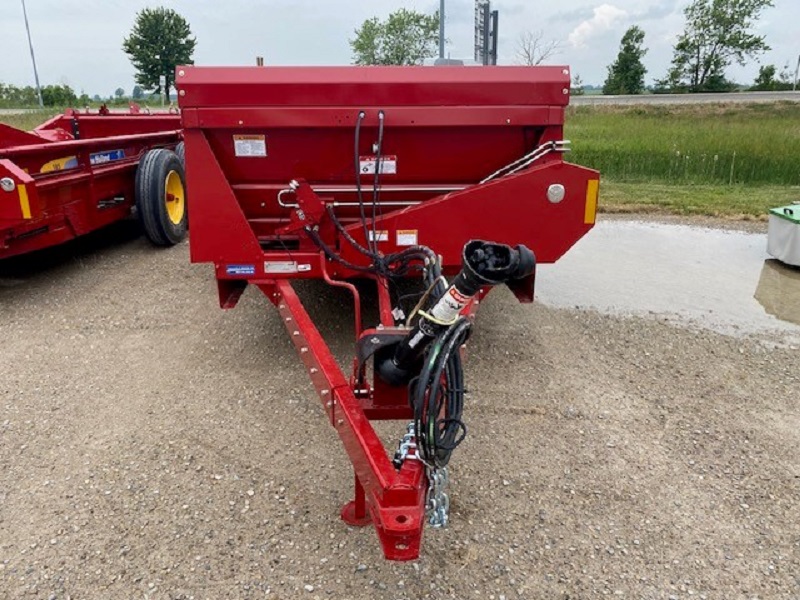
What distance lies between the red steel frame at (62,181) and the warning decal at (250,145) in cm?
170

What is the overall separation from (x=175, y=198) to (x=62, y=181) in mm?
1693

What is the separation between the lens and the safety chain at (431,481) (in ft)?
6.73

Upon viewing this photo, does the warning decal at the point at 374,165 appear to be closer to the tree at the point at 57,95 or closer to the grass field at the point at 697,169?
the grass field at the point at 697,169

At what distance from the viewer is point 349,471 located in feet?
9.62

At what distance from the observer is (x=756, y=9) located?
50.0 m

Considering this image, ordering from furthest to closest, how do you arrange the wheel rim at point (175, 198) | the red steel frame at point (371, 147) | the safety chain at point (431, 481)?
the wheel rim at point (175, 198)
the red steel frame at point (371, 147)
the safety chain at point (431, 481)

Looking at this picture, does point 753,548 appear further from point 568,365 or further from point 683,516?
point 568,365

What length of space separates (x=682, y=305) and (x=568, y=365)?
172 cm

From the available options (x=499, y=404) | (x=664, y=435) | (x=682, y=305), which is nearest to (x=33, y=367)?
(x=499, y=404)

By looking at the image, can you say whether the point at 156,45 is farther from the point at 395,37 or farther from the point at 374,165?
the point at 374,165

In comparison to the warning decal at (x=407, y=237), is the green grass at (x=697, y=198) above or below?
below

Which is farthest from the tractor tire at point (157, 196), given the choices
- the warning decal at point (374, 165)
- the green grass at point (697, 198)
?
the green grass at point (697, 198)

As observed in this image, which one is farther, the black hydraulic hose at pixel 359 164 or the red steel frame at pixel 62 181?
the red steel frame at pixel 62 181

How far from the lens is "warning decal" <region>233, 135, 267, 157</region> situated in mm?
3768
